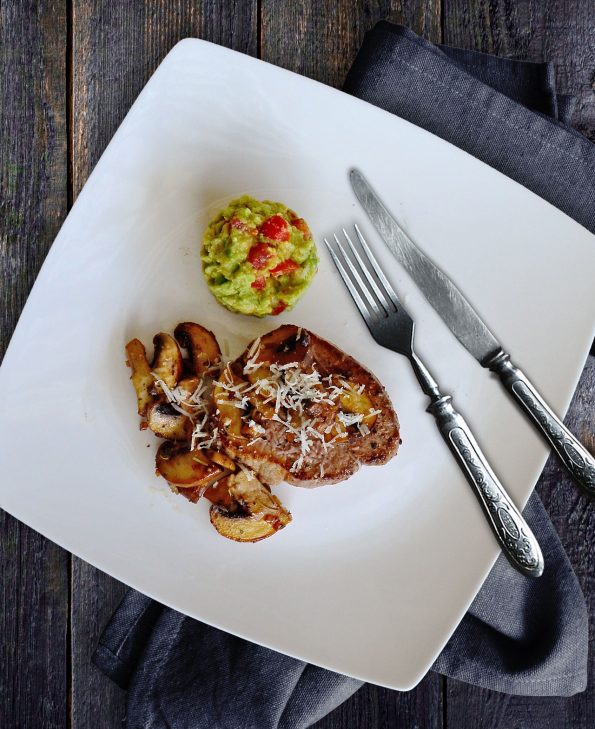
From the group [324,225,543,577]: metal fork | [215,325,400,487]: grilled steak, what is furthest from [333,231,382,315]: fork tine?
[215,325,400,487]: grilled steak

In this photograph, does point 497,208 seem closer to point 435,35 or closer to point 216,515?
point 435,35

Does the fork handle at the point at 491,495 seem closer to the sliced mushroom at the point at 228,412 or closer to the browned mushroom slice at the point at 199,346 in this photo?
the sliced mushroom at the point at 228,412

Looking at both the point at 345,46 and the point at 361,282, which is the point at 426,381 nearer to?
the point at 361,282

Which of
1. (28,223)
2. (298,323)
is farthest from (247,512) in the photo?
(28,223)

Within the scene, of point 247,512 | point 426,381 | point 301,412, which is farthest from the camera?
point 426,381

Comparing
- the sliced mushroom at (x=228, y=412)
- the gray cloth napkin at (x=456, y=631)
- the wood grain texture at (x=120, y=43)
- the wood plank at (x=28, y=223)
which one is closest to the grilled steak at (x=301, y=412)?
the sliced mushroom at (x=228, y=412)

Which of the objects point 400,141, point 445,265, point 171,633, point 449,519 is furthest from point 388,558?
point 400,141
